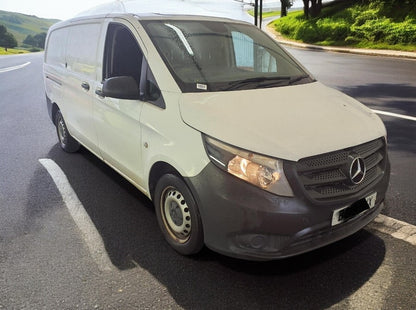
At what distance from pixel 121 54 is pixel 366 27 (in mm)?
23254

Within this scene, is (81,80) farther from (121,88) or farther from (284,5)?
(284,5)

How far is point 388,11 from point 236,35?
25711 millimetres

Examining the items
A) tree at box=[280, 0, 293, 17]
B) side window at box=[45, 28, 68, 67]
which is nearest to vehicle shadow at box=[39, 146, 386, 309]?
side window at box=[45, 28, 68, 67]

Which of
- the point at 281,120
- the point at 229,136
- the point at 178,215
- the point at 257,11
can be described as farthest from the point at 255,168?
the point at 257,11

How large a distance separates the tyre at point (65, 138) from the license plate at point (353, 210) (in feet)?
13.0

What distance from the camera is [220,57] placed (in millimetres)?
3600

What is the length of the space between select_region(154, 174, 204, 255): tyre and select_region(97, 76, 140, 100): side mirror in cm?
76

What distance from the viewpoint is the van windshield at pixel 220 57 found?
3244 mm

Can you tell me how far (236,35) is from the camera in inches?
158

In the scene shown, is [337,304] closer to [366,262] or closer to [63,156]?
[366,262]

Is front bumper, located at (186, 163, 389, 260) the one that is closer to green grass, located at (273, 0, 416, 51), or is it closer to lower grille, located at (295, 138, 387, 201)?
lower grille, located at (295, 138, 387, 201)

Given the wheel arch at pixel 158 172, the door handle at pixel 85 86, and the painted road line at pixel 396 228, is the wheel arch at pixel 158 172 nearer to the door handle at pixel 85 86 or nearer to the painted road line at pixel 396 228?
the door handle at pixel 85 86

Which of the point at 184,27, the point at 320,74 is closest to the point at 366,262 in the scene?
the point at 184,27

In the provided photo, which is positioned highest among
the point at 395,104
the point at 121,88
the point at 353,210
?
the point at 121,88
